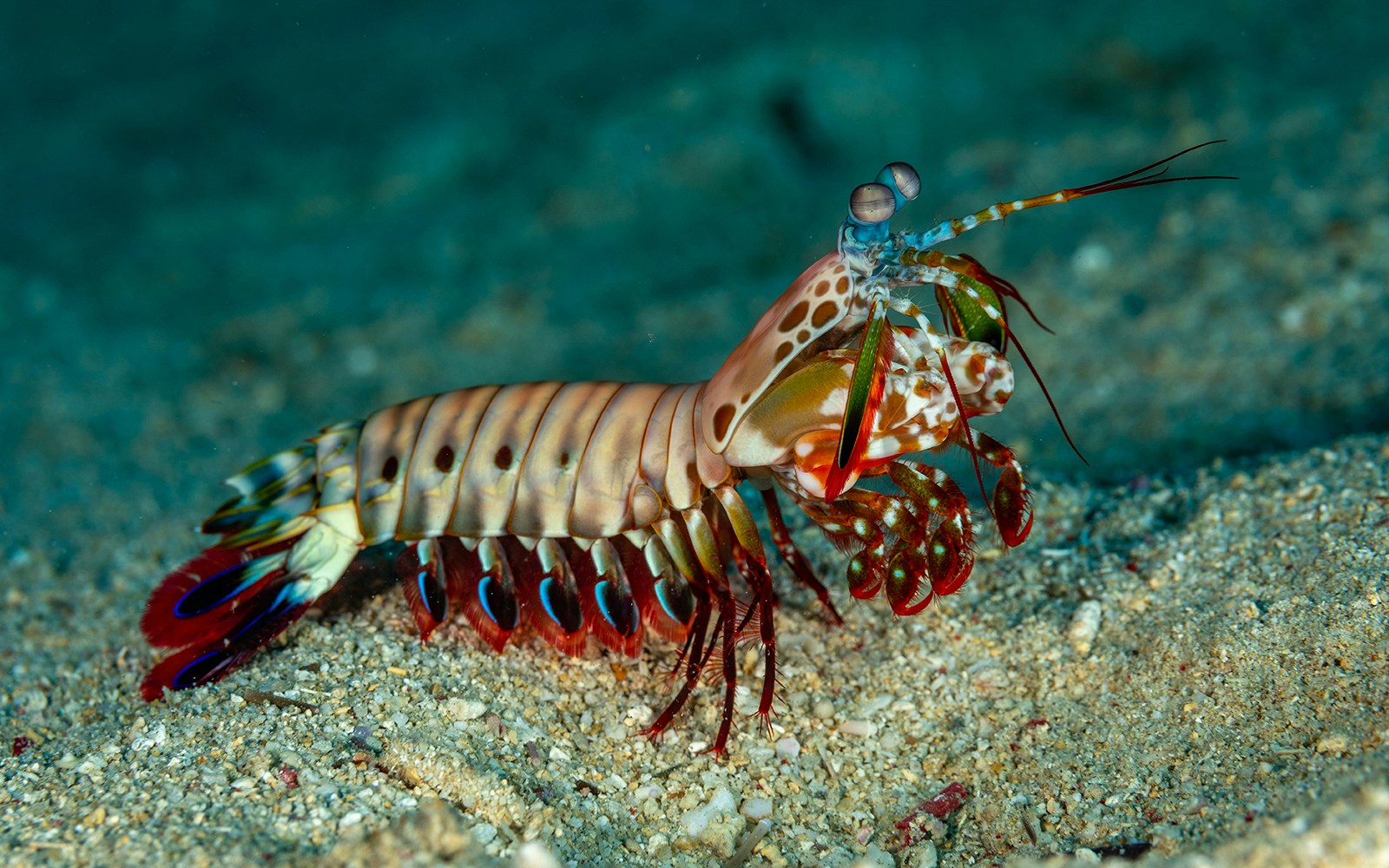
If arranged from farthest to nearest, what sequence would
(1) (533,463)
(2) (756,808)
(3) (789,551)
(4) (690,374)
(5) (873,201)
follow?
(4) (690,374)
(3) (789,551)
(1) (533,463)
(2) (756,808)
(5) (873,201)

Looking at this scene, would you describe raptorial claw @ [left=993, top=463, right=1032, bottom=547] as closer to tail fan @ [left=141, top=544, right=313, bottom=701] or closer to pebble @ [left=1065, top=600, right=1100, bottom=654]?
pebble @ [left=1065, top=600, right=1100, bottom=654]

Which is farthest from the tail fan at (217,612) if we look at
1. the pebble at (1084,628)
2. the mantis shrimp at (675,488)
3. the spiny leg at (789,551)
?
the pebble at (1084,628)

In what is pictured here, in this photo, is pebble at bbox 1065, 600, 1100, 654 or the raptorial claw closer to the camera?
the raptorial claw

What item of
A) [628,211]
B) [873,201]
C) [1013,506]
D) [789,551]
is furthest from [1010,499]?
[628,211]

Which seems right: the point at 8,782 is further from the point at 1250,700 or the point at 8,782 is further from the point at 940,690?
the point at 1250,700

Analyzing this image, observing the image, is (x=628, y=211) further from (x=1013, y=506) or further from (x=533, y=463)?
(x=1013, y=506)

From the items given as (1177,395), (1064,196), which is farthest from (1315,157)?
(1064,196)

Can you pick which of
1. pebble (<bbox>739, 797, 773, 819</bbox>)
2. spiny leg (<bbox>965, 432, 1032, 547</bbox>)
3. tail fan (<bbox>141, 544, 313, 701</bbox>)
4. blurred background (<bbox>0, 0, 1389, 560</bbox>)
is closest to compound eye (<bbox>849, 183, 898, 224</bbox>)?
spiny leg (<bbox>965, 432, 1032, 547</bbox>)

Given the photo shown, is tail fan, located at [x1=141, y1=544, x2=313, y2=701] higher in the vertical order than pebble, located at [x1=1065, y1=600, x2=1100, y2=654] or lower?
higher
